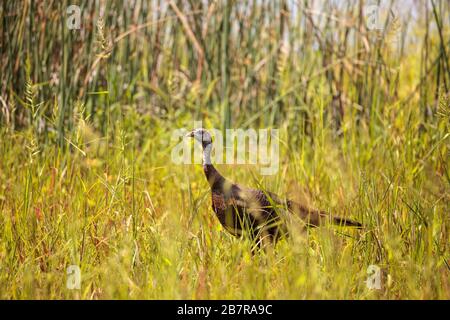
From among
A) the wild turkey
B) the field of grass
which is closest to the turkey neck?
the wild turkey

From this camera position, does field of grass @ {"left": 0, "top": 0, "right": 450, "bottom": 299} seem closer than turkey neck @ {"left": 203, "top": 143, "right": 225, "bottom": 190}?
Yes

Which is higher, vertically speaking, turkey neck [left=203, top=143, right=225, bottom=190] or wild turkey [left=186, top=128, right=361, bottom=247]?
turkey neck [left=203, top=143, right=225, bottom=190]

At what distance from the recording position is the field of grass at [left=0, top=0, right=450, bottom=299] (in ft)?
7.92

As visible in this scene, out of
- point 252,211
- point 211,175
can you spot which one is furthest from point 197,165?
point 252,211

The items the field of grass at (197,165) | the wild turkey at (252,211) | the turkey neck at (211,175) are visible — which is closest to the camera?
the field of grass at (197,165)

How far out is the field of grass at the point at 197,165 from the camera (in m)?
2.41

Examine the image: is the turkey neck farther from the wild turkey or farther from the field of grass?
the field of grass

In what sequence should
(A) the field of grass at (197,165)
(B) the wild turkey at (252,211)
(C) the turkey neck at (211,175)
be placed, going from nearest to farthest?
(A) the field of grass at (197,165), (B) the wild turkey at (252,211), (C) the turkey neck at (211,175)

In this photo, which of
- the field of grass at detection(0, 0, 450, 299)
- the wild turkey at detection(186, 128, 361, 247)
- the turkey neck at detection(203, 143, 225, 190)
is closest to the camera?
the field of grass at detection(0, 0, 450, 299)

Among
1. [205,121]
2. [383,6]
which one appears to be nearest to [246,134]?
[205,121]

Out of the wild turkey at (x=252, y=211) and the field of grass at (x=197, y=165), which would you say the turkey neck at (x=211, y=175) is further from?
the field of grass at (x=197, y=165)

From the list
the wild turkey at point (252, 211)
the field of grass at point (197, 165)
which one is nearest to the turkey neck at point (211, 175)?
the wild turkey at point (252, 211)

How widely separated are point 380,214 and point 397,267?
15.6 inches
